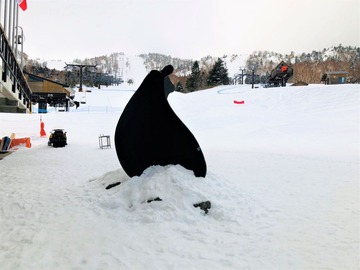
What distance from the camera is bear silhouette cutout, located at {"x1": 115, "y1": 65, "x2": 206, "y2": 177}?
6.88 m

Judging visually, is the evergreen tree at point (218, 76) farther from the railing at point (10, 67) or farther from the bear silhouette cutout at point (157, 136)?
the bear silhouette cutout at point (157, 136)

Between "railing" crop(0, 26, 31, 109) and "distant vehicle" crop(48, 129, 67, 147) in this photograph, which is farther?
"distant vehicle" crop(48, 129, 67, 147)

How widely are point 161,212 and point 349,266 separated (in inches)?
127

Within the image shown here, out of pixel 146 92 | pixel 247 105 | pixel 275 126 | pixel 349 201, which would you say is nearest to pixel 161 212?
pixel 146 92

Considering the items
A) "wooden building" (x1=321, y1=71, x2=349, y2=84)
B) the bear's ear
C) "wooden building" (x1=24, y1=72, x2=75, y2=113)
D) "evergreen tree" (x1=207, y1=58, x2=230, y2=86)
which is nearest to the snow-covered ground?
the bear's ear

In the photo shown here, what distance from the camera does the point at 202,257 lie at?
4.20m

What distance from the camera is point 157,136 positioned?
6938 millimetres

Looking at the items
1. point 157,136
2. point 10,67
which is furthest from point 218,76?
point 157,136

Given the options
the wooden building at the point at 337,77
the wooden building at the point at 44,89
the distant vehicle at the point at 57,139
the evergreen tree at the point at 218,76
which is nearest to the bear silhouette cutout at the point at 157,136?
the distant vehicle at the point at 57,139

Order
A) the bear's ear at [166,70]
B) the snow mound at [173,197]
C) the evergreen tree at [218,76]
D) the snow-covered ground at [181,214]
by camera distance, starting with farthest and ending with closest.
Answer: the evergreen tree at [218,76] < the bear's ear at [166,70] < the snow mound at [173,197] < the snow-covered ground at [181,214]

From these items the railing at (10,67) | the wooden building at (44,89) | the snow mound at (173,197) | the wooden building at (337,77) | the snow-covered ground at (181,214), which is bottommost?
the snow-covered ground at (181,214)

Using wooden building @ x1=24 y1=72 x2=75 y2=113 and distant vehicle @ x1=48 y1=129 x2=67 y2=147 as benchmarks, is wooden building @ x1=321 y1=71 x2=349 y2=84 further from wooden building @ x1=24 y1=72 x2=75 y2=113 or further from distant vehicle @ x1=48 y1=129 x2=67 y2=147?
distant vehicle @ x1=48 y1=129 x2=67 y2=147

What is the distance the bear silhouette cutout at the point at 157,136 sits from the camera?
688 centimetres

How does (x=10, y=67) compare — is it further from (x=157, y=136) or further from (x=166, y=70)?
(x=157, y=136)
